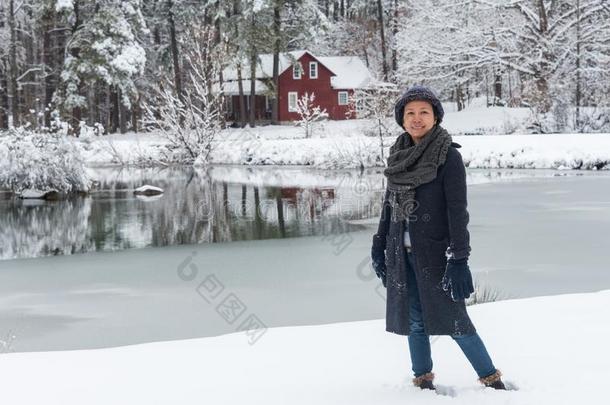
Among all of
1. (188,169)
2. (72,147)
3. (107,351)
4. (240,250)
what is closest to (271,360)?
(107,351)

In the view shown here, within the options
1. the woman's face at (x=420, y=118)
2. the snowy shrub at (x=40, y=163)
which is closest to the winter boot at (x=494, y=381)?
the woman's face at (x=420, y=118)

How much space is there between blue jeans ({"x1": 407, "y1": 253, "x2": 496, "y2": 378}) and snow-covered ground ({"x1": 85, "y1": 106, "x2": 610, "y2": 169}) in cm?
2251

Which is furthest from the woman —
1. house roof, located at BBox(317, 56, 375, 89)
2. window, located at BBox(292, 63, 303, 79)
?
house roof, located at BBox(317, 56, 375, 89)

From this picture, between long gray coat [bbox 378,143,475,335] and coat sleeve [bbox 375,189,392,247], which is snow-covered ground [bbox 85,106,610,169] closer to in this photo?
coat sleeve [bbox 375,189,392,247]

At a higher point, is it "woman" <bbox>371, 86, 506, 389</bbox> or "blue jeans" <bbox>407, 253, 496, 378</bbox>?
"woman" <bbox>371, 86, 506, 389</bbox>

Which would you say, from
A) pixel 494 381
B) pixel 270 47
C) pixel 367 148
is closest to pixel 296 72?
pixel 270 47

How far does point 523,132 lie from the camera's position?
3706cm

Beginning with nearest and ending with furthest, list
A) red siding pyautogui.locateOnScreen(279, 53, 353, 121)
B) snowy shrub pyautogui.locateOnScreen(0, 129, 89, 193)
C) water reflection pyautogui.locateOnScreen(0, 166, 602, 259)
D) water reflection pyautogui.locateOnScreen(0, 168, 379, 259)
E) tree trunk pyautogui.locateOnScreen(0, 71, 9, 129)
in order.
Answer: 1. water reflection pyautogui.locateOnScreen(0, 168, 379, 259)
2. water reflection pyautogui.locateOnScreen(0, 166, 602, 259)
3. snowy shrub pyautogui.locateOnScreen(0, 129, 89, 193)
4. tree trunk pyautogui.locateOnScreen(0, 71, 9, 129)
5. red siding pyautogui.locateOnScreen(279, 53, 353, 121)

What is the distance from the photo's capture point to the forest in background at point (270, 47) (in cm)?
3669

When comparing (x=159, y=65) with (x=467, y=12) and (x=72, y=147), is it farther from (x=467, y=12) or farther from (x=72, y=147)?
(x=72, y=147)

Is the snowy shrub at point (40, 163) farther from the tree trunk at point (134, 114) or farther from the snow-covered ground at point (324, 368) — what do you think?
the tree trunk at point (134, 114)

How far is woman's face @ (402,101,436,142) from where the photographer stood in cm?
441

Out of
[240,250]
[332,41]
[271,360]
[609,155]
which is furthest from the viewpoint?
[332,41]

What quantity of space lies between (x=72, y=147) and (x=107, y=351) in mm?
19473
